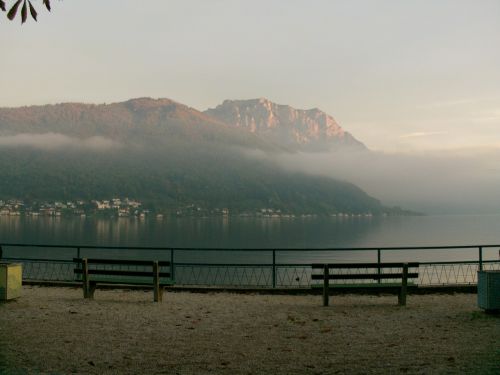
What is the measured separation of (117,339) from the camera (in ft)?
25.6

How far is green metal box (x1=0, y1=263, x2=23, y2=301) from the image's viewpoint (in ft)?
35.2

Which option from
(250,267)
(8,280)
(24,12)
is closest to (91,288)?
(8,280)

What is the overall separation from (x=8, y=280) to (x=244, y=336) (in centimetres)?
534

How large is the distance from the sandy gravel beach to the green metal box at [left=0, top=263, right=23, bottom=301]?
0.28 meters

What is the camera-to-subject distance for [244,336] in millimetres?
8086

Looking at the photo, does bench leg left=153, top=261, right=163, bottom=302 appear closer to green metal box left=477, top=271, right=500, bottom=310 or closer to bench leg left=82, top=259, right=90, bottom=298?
bench leg left=82, top=259, right=90, bottom=298

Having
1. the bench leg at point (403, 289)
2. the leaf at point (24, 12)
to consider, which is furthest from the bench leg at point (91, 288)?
the leaf at point (24, 12)

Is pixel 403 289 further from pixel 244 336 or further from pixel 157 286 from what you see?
pixel 157 286

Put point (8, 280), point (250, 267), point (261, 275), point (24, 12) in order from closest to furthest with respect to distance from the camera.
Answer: point (24, 12) → point (8, 280) → point (261, 275) → point (250, 267)

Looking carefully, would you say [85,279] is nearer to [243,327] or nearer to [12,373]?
[243,327]

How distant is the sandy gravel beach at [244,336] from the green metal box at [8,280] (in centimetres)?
28

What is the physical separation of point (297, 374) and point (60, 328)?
4.18 meters

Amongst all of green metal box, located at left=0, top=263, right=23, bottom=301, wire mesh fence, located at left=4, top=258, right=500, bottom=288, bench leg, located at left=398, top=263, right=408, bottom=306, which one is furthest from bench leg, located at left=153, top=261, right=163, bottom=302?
bench leg, located at left=398, top=263, right=408, bottom=306

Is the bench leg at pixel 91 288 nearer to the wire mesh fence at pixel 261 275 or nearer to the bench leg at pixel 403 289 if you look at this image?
the wire mesh fence at pixel 261 275
